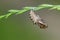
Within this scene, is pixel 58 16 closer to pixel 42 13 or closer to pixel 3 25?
pixel 42 13

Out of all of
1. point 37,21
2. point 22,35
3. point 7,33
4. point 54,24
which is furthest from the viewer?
point 54,24

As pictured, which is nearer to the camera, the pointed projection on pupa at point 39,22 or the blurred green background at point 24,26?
the pointed projection on pupa at point 39,22

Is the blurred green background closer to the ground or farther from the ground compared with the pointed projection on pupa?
farther from the ground

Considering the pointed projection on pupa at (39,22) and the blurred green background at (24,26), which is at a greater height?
the blurred green background at (24,26)

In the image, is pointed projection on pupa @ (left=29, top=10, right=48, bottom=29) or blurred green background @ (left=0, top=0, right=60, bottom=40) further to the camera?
blurred green background @ (left=0, top=0, right=60, bottom=40)

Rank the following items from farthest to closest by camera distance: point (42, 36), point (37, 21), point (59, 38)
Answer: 1. point (59, 38)
2. point (42, 36)
3. point (37, 21)

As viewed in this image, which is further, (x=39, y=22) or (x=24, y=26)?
(x=24, y=26)

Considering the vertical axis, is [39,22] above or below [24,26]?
below

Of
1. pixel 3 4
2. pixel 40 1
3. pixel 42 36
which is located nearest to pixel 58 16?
pixel 40 1
